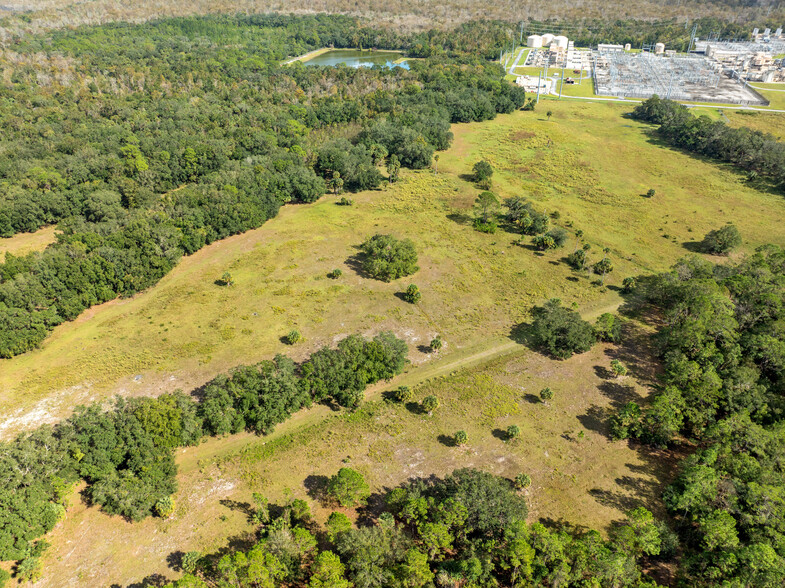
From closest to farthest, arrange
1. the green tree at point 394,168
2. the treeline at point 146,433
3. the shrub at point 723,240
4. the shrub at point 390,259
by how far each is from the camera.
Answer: the treeline at point 146,433
the shrub at point 390,259
the shrub at point 723,240
the green tree at point 394,168

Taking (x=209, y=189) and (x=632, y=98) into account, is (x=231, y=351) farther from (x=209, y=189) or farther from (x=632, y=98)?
(x=632, y=98)

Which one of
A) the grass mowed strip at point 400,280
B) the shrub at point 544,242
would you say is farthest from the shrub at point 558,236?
the grass mowed strip at point 400,280

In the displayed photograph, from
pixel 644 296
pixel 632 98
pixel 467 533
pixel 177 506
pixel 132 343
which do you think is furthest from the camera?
pixel 632 98

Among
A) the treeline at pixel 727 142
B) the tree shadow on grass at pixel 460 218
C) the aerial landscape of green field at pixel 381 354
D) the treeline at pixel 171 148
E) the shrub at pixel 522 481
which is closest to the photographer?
the aerial landscape of green field at pixel 381 354

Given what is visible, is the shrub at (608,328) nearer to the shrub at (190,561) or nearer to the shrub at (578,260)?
the shrub at (578,260)

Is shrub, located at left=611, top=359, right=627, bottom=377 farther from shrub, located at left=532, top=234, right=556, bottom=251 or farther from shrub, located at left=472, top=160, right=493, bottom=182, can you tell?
shrub, located at left=472, top=160, right=493, bottom=182

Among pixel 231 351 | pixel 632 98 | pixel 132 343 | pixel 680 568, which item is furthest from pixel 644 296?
pixel 632 98
